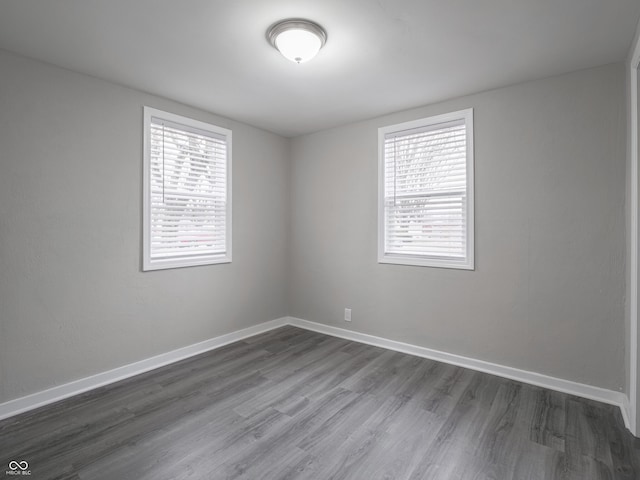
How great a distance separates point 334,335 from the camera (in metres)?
4.18

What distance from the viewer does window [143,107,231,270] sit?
3.18 metres

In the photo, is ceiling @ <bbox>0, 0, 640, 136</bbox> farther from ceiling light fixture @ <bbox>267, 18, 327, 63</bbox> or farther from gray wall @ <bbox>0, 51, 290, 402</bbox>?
gray wall @ <bbox>0, 51, 290, 402</bbox>

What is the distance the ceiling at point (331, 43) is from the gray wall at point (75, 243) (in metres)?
0.31

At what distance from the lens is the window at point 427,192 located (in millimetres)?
Answer: 3234

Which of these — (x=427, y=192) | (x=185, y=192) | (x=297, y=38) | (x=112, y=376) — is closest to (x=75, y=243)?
(x=185, y=192)

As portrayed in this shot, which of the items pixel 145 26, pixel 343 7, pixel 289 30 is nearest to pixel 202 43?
pixel 145 26

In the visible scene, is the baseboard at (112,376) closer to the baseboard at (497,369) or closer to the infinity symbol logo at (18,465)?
the infinity symbol logo at (18,465)

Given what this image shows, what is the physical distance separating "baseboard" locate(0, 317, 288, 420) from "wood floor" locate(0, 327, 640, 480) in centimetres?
10

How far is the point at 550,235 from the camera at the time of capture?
9.11 feet

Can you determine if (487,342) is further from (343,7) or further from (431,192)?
(343,7)

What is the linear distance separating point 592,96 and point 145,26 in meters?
3.31

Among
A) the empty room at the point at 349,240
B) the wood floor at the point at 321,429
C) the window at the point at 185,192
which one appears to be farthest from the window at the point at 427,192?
the window at the point at 185,192

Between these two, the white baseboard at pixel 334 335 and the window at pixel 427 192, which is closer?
the white baseboard at pixel 334 335

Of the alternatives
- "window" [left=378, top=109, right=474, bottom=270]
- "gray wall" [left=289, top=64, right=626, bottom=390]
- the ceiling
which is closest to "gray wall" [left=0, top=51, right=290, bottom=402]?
the ceiling
